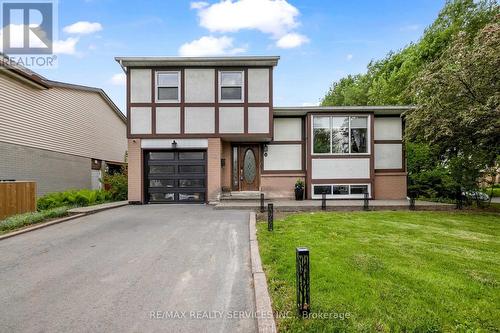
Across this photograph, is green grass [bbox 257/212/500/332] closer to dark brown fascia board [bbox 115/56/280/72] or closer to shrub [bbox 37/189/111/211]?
dark brown fascia board [bbox 115/56/280/72]

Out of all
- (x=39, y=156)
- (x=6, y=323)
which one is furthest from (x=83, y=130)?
(x=6, y=323)

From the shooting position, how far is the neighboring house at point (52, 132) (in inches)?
437

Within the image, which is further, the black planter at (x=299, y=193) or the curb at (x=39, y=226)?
the black planter at (x=299, y=193)

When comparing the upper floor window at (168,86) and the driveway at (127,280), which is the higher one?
the upper floor window at (168,86)

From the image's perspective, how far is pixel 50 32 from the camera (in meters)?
10.7

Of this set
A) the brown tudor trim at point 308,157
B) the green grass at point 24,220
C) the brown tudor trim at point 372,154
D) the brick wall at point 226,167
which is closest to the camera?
the green grass at point 24,220

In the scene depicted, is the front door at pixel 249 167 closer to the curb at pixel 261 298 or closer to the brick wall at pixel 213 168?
the brick wall at pixel 213 168

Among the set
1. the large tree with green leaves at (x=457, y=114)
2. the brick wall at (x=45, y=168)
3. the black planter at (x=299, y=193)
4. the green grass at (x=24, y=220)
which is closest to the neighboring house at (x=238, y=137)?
the black planter at (x=299, y=193)

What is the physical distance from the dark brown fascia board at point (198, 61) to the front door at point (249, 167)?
156 inches

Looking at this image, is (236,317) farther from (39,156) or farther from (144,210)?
(39,156)

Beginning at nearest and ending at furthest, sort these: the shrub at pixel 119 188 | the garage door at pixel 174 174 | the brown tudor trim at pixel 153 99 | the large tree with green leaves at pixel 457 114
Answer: the large tree with green leaves at pixel 457 114 → the brown tudor trim at pixel 153 99 → the garage door at pixel 174 174 → the shrub at pixel 119 188

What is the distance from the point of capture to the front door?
13258 millimetres

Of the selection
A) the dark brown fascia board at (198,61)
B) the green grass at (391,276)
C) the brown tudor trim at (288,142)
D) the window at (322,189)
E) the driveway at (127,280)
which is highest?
the dark brown fascia board at (198,61)

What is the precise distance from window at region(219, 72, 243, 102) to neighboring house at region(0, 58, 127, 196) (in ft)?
28.6
